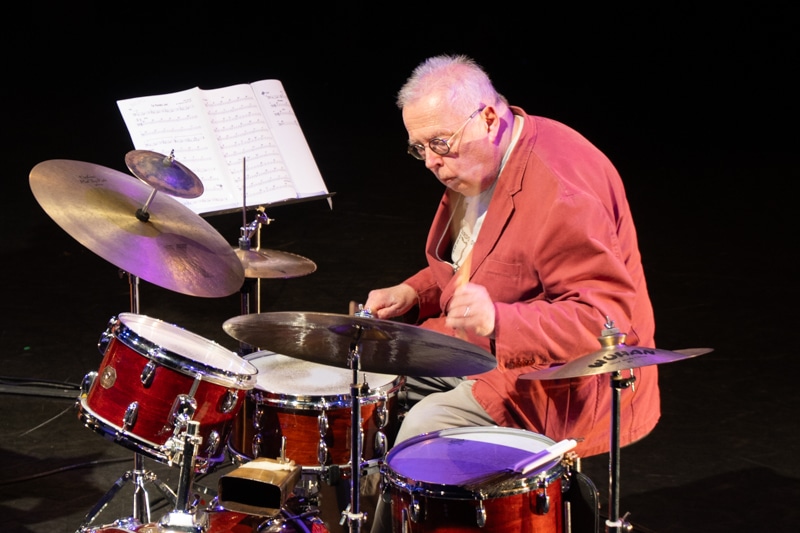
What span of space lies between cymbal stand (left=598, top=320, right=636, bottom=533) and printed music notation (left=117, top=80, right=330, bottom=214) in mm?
1456

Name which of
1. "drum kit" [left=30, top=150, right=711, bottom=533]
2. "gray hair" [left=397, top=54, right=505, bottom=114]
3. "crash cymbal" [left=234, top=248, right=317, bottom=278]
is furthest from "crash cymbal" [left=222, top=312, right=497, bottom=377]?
"crash cymbal" [left=234, top=248, right=317, bottom=278]

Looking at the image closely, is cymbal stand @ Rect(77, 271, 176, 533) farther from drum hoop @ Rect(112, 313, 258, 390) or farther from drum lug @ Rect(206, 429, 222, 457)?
drum hoop @ Rect(112, 313, 258, 390)

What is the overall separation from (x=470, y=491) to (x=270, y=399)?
2.46 ft

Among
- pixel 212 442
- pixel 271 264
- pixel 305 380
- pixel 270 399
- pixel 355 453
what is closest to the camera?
pixel 355 453

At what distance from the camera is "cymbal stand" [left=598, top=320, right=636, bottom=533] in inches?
86.0

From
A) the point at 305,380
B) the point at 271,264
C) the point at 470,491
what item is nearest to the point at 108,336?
the point at 305,380

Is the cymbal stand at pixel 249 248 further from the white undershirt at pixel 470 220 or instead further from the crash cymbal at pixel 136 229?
the white undershirt at pixel 470 220

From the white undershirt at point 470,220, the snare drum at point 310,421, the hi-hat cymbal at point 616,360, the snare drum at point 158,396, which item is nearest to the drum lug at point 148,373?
the snare drum at point 158,396

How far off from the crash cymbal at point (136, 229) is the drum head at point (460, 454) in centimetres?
70

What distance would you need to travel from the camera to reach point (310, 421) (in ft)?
9.00

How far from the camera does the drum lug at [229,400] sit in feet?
8.56

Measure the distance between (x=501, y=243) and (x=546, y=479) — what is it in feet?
2.08

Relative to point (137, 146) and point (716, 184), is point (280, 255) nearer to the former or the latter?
point (137, 146)

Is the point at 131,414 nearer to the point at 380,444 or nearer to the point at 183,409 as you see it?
the point at 183,409
